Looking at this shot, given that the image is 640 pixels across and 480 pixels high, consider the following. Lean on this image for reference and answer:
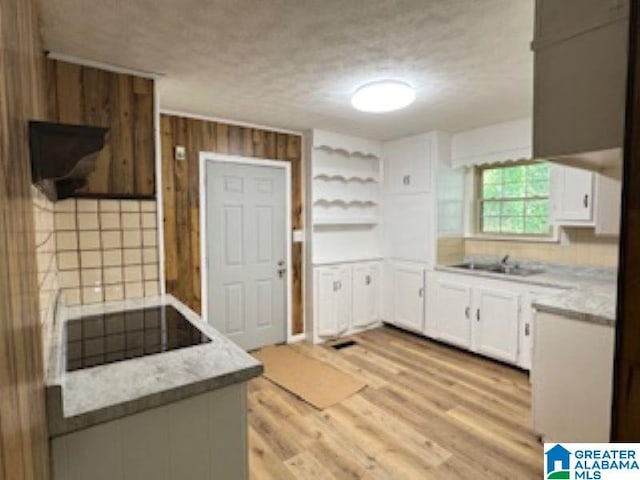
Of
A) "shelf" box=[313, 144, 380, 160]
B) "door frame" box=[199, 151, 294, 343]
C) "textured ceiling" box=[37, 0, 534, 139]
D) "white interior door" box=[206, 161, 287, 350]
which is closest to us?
"textured ceiling" box=[37, 0, 534, 139]

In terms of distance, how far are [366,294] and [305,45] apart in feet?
9.96

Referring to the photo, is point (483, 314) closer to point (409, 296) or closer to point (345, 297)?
point (409, 296)

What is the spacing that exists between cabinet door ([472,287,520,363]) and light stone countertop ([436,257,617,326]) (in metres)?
0.18

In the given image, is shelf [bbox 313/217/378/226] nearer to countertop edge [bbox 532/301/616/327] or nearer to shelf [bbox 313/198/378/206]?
shelf [bbox 313/198/378/206]

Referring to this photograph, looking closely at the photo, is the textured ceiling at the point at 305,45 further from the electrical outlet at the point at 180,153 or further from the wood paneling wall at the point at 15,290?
the wood paneling wall at the point at 15,290

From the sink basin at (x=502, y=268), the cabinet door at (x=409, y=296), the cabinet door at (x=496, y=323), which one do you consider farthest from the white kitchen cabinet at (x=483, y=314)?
the sink basin at (x=502, y=268)

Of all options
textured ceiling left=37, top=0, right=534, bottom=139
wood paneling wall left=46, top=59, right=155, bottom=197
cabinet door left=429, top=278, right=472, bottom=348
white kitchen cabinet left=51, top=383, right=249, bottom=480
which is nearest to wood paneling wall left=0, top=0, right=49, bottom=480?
white kitchen cabinet left=51, top=383, right=249, bottom=480

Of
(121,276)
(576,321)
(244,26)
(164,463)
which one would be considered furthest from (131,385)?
(576,321)

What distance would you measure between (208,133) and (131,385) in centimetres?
261

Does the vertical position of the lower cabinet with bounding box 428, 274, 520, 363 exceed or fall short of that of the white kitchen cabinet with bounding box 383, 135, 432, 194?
it falls short

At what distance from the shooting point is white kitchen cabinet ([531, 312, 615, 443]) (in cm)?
189

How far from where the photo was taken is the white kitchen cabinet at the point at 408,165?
392cm

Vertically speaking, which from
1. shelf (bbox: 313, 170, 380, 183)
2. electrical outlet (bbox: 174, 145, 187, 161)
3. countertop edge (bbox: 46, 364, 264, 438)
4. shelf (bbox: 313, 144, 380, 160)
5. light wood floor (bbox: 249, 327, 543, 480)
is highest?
shelf (bbox: 313, 144, 380, 160)

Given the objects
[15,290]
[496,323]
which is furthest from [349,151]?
[15,290]
